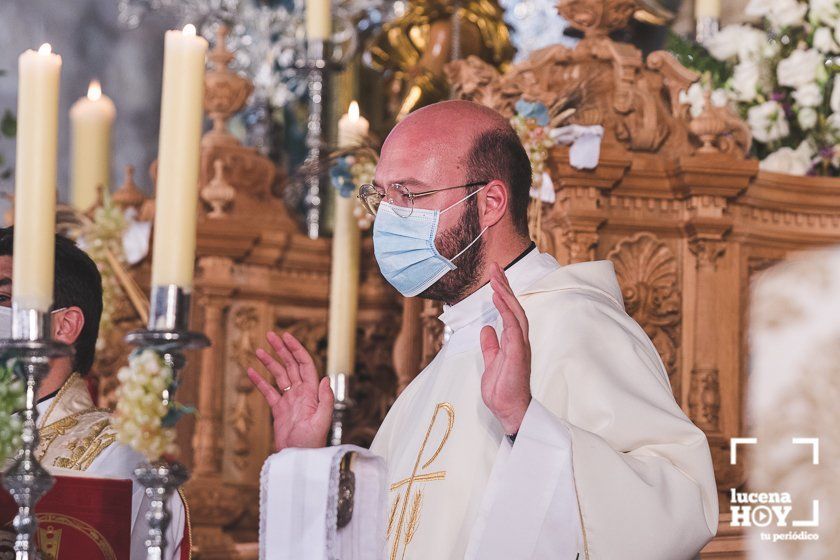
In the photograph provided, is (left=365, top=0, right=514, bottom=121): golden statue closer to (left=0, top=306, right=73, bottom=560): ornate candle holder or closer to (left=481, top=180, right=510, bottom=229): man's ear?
(left=481, top=180, right=510, bottom=229): man's ear

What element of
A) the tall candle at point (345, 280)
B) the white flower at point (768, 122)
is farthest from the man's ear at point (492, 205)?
the white flower at point (768, 122)

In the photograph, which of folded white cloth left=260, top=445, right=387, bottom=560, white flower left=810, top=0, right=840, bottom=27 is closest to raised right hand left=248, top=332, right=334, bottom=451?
folded white cloth left=260, top=445, right=387, bottom=560

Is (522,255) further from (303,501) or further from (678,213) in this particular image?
(678,213)

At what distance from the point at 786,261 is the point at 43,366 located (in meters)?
2.61

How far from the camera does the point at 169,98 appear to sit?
3291mm

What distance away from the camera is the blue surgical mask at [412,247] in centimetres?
376

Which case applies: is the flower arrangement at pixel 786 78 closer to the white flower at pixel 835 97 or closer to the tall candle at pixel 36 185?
the white flower at pixel 835 97

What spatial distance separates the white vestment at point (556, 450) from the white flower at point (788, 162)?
1695 mm

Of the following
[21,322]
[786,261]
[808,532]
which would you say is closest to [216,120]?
[786,261]

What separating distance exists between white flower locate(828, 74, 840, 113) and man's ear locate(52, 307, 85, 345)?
2.66 metres

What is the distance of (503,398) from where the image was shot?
10.4 ft

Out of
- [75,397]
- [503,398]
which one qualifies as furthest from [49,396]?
[503,398]

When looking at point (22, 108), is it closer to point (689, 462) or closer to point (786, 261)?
point (689, 462)

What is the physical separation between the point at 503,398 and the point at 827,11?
297 centimetres
